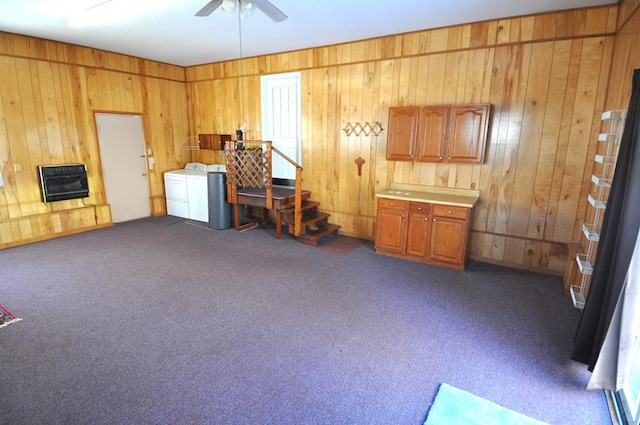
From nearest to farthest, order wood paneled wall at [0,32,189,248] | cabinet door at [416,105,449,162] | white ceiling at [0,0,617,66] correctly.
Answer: white ceiling at [0,0,617,66] → cabinet door at [416,105,449,162] → wood paneled wall at [0,32,189,248]

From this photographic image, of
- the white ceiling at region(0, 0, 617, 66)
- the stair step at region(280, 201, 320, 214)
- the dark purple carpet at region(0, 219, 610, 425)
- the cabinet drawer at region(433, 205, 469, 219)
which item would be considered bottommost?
the dark purple carpet at region(0, 219, 610, 425)

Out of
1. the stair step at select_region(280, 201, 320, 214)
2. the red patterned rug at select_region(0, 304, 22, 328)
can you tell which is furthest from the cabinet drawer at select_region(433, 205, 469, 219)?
the red patterned rug at select_region(0, 304, 22, 328)

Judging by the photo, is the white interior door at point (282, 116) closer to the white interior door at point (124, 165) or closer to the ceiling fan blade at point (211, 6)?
the white interior door at point (124, 165)

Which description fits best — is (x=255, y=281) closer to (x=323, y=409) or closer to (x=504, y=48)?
(x=323, y=409)

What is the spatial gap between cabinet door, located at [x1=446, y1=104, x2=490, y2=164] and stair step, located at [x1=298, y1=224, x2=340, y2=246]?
6.76ft

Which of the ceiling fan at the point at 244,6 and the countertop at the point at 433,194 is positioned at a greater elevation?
the ceiling fan at the point at 244,6

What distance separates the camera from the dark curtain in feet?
6.21

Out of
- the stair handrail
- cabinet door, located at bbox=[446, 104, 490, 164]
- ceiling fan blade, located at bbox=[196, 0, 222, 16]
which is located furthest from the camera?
the stair handrail

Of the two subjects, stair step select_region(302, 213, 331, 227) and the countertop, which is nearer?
the countertop

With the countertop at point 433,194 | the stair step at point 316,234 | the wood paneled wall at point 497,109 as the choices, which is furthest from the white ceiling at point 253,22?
the stair step at point 316,234

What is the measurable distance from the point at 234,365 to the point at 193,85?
6.01 metres

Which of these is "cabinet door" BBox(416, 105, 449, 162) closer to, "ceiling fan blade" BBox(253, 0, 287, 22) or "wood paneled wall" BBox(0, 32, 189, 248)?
"ceiling fan blade" BBox(253, 0, 287, 22)

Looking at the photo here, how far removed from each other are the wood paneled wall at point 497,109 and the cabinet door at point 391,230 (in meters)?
0.65

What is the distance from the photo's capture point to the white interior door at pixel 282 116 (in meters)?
5.64
